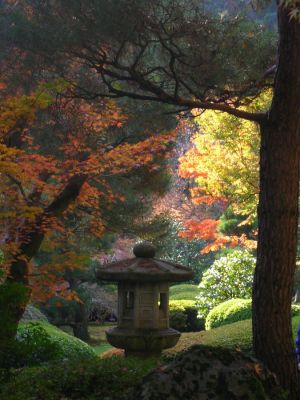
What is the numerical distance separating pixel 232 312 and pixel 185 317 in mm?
3729

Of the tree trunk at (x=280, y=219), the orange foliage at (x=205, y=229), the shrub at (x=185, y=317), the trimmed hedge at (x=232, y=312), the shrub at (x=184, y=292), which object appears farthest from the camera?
the shrub at (x=184, y=292)

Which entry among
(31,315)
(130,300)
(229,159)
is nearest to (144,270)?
(130,300)

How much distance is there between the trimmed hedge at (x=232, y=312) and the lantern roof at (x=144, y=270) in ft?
17.2

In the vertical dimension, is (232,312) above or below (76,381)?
below

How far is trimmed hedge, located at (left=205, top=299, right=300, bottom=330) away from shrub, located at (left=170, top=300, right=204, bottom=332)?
2.70 m

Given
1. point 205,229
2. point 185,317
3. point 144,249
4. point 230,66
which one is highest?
point 230,66

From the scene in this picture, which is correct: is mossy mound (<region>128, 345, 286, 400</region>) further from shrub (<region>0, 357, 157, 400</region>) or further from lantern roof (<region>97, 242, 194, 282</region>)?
lantern roof (<region>97, 242, 194, 282</region>)

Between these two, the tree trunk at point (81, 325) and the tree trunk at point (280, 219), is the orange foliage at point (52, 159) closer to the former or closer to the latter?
the tree trunk at point (280, 219)

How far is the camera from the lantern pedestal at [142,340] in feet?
24.2

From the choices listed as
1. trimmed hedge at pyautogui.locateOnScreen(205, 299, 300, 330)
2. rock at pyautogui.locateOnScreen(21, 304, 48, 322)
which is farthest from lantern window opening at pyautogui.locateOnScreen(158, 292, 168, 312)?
rock at pyautogui.locateOnScreen(21, 304, 48, 322)

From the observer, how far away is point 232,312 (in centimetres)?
1280

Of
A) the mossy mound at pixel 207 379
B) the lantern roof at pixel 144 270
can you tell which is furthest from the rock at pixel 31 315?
the mossy mound at pixel 207 379

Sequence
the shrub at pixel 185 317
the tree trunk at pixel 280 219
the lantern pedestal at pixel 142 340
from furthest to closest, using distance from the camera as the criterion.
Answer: the shrub at pixel 185 317 < the lantern pedestal at pixel 142 340 < the tree trunk at pixel 280 219

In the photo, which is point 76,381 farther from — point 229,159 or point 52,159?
point 229,159
